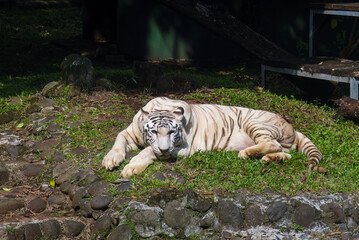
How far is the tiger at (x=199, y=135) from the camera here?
20.7 ft

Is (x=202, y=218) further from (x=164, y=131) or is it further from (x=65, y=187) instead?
(x=65, y=187)

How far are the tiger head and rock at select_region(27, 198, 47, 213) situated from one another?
1.35 m

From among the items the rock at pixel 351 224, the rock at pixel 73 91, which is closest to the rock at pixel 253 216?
the rock at pixel 351 224

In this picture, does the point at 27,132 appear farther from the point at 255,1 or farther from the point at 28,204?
the point at 255,1

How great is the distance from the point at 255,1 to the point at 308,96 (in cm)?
331

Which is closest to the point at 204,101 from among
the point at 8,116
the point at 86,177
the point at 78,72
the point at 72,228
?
the point at 78,72

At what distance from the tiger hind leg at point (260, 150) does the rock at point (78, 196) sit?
1.78m

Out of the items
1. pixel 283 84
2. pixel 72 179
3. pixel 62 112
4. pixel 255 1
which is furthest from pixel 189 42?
pixel 72 179

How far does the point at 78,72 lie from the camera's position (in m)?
8.81

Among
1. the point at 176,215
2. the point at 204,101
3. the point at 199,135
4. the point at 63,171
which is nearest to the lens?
the point at 176,215

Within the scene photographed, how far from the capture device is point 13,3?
56.5ft

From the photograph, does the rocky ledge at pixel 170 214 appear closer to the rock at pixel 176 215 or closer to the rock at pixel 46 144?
the rock at pixel 176 215

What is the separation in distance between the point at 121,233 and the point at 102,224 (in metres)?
0.28

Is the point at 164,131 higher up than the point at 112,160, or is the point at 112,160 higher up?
the point at 164,131
